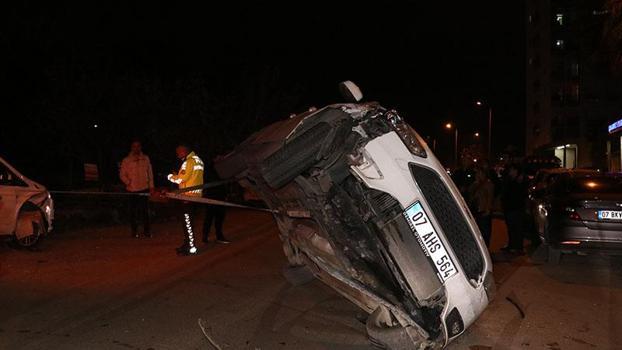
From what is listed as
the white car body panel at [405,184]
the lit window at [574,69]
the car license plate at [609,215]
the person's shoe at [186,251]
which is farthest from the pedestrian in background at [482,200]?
the lit window at [574,69]

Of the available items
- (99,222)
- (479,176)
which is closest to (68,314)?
(479,176)

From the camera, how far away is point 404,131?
14.5 feet

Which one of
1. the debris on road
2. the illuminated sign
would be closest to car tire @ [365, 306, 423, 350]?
the debris on road

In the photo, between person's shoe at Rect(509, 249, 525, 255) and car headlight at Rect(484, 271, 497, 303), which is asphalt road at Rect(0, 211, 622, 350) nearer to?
person's shoe at Rect(509, 249, 525, 255)

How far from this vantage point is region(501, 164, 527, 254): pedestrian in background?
998cm

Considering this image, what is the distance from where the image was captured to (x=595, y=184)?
10.1 meters

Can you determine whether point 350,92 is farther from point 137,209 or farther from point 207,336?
point 137,209

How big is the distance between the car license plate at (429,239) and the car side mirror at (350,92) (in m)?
0.99

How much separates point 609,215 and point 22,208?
840 centimetres

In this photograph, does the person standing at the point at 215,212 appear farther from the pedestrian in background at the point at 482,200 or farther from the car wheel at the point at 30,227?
the pedestrian in background at the point at 482,200

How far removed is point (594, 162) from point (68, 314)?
44.7 m

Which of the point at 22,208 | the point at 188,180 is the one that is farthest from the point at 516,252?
the point at 22,208

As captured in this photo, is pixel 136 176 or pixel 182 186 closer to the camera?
pixel 182 186

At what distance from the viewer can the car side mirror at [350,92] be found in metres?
4.74
